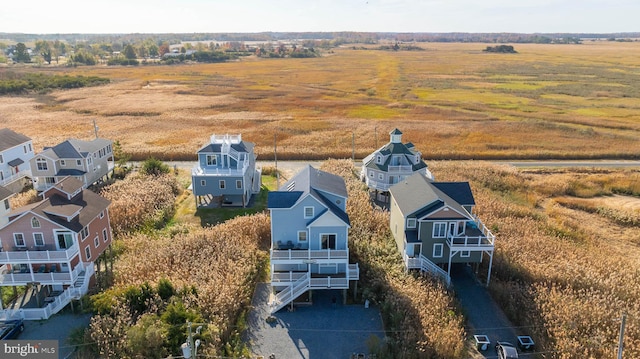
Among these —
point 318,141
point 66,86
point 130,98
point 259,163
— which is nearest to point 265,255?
point 259,163

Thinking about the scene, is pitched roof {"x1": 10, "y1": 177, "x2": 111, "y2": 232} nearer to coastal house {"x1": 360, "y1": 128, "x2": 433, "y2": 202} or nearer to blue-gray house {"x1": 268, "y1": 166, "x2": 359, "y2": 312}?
blue-gray house {"x1": 268, "y1": 166, "x2": 359, "y2": 312}

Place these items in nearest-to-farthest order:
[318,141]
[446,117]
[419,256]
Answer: [419,256] < [318,141] < [446,117]

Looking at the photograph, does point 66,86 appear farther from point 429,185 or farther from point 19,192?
point 429,185

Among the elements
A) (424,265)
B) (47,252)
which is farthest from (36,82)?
(424,265)

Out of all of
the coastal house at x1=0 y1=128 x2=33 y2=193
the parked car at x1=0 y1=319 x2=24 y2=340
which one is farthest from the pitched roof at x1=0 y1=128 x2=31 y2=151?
the parked car at x1=0 y1=319 x2=24 y2=340

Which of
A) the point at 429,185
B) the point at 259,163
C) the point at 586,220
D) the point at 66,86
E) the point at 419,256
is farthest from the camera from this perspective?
the point at 66,86

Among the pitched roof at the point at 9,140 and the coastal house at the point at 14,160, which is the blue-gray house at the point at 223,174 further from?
the pitched roof at the point at 9,140

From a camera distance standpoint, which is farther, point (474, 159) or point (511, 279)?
point (474, 159)
